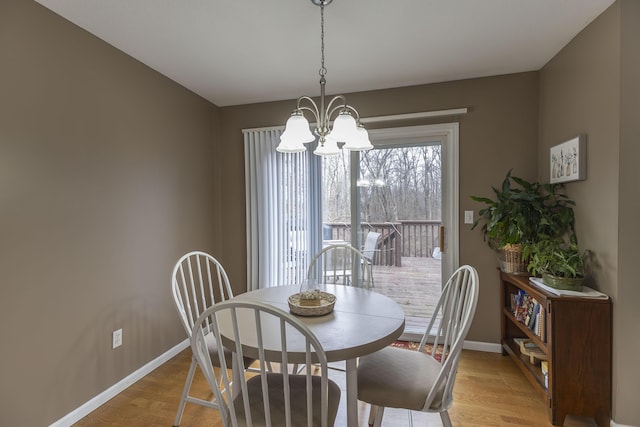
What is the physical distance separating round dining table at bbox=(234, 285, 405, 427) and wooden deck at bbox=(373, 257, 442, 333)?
1225 mm

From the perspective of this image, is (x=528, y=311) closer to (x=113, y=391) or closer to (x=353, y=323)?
(x=353, y=323)

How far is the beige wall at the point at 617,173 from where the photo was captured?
1.67 meters

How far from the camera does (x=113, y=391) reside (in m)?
2.12

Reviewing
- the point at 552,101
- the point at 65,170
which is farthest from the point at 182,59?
the point at 552,101

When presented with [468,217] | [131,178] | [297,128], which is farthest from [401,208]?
[131,178]

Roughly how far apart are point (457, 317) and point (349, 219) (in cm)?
166

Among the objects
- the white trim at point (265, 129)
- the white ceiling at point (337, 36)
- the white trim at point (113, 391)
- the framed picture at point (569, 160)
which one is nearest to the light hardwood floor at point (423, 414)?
the white trim at point (113, 391)

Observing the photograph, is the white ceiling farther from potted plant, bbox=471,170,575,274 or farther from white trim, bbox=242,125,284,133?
potted plant, bbox=471,170,575,274

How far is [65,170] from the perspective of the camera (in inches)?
71.9

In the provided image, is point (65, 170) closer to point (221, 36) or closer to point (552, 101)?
point (221, 36)

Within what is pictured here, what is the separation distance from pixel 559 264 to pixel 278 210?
7.46 ft

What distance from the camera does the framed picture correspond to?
1.99 meters

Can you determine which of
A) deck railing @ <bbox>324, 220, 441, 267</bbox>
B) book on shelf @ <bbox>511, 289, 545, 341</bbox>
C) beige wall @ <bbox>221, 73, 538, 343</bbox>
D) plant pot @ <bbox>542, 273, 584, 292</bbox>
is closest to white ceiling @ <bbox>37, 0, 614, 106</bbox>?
beige wall @ <bbox>221, 73, 538, 343</bbox>

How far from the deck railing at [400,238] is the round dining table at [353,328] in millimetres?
1205
